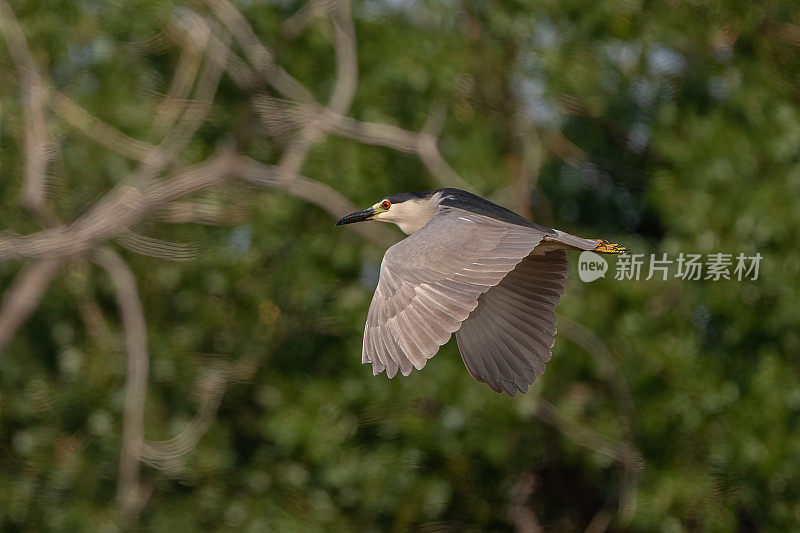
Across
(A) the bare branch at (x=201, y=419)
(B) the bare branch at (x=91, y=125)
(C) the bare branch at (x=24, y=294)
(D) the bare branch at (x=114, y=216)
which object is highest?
(B) the bare branch at (x=91, y=125)

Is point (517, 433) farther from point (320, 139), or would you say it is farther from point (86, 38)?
point (86, 38)

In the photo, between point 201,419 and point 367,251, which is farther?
point 201,419

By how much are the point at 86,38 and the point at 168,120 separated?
75 centimetres

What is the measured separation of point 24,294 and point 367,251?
2015 millimetres

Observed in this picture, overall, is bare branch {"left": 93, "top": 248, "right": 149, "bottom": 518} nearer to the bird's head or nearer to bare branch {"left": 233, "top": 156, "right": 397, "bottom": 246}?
bare branch {"left": 233, "top": 156, "right": 397, "bottom": 246}

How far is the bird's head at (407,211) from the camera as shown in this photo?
3.39 meters

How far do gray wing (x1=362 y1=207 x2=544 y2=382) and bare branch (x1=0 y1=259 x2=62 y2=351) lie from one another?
4.09 m

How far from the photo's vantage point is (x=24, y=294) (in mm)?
6332

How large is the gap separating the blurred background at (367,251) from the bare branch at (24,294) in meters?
0.02

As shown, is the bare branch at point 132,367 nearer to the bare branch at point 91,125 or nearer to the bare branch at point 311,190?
the bare branch at point 91,125

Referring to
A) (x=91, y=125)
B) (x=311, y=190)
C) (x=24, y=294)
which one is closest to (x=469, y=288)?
(x=311, y=190)

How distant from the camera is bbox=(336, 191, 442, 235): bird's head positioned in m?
3.39

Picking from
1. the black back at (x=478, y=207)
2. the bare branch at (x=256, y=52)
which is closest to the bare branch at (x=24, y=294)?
the bare branch at (x=256, y=52)

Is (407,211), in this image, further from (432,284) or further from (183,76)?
(183,76)
